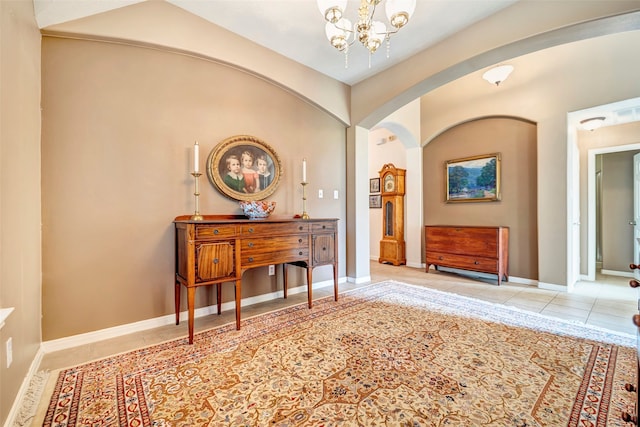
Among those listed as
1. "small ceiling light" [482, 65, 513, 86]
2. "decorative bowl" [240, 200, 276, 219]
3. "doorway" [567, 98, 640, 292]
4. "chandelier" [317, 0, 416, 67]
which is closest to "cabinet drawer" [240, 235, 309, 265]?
"decorative bowl" [240, 200, 276, 219]

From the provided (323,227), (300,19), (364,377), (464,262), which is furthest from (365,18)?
(464,262)

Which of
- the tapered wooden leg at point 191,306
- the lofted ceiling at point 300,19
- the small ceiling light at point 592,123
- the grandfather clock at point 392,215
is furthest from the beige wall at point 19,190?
the small ceiling light at point 592,123

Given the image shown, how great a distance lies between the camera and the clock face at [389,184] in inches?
208

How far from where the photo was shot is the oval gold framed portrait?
8.70 feet

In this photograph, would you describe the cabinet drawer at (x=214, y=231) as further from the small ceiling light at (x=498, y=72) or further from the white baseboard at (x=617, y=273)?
the white baseboard at (x=617, y=273)

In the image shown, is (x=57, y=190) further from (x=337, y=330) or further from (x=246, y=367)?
(x=337, y=330)

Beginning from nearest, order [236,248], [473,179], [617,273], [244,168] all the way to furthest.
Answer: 1. [236,248]
2. [244,168]
3. [473,179]
4. [617,273]

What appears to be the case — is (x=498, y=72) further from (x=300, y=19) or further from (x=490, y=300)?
(x=490, y=300)

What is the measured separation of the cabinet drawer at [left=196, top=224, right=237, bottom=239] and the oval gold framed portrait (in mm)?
614

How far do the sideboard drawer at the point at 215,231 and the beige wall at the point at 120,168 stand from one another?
0.54 m

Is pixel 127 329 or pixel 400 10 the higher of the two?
pixel 400 10

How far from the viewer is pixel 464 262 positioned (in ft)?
13.2

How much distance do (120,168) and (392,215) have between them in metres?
4.44

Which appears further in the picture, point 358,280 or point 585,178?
point 585,178
